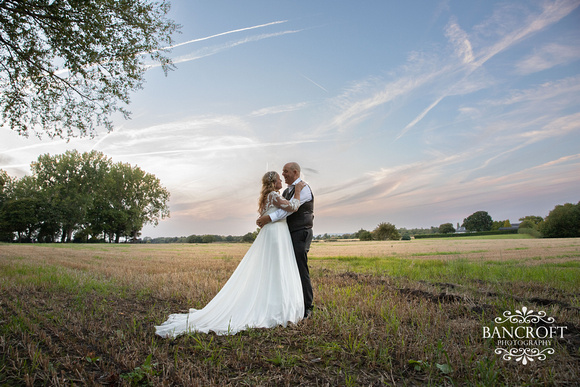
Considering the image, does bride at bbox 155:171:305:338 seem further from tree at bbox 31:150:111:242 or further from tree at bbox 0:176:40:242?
tree at bbox 0:176:40:242

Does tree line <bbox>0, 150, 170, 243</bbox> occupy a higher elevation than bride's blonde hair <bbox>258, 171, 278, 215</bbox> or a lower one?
higher

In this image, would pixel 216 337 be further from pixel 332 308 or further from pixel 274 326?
Result: pixel 332 308

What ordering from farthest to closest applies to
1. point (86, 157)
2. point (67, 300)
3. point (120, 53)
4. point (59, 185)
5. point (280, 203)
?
point (86, 157) → point (59, 185) → point (120, 53) → point (67, 300) → point (280, 203)

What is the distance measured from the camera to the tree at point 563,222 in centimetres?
4116

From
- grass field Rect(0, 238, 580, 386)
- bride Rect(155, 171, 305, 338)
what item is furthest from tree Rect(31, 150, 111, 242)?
bride Rect(155, 171, 305, 338)

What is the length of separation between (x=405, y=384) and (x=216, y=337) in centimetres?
280

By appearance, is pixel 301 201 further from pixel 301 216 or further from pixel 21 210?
pixel 21 210

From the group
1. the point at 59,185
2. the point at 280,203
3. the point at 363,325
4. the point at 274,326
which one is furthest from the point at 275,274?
the point at 59,185

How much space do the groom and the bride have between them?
0.11 m

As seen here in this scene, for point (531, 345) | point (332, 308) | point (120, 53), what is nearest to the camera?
point (531, 345)

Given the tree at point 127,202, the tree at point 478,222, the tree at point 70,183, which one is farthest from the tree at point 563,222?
the tree at point 70,183

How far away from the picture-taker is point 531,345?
4156mm

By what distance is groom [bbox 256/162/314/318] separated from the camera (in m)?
5.74

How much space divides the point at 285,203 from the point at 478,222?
344 ft
